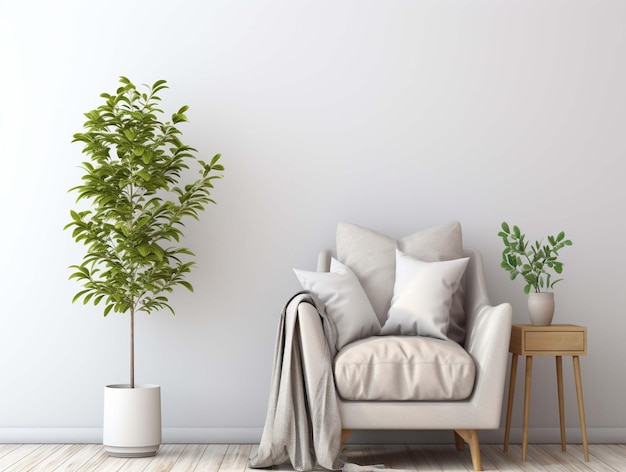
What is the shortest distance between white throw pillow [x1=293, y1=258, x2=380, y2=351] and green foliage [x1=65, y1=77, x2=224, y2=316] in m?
0.69

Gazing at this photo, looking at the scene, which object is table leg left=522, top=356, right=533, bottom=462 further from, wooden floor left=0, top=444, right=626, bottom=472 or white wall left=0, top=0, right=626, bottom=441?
white wall left=0, top=0, right=626, bottom=441

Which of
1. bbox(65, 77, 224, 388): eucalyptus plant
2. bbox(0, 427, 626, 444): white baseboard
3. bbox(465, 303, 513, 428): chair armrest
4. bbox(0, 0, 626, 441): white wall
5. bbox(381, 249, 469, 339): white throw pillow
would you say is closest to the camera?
bbox(465, 303, 513, 428): chair armrest

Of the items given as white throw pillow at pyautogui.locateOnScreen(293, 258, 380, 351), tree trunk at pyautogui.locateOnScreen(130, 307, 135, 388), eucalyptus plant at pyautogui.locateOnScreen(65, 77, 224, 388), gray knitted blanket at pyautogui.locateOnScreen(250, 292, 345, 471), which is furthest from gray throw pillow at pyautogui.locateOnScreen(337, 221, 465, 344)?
tree trunk at pyautogui.locateOnScreen(130, 307, 135, 388)

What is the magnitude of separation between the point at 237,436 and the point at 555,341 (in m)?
1.66

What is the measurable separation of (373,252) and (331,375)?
32.2 inches

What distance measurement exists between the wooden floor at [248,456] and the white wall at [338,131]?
426 mm

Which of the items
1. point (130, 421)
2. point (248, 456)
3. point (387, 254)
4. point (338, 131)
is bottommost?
point (248, 456)

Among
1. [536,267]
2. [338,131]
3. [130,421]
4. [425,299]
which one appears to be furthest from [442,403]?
[338,131]

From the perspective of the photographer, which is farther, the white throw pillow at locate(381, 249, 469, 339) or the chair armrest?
the white throw pillow at locate(381, 249, 469, 339)

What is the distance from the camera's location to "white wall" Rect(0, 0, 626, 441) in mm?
4301

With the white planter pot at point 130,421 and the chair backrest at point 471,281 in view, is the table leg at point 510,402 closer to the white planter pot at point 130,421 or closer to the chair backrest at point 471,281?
the chair backrest at point 471,281

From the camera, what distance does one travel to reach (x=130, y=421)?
3793mm

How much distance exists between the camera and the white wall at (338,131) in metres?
4.30

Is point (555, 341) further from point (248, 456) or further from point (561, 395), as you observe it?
point (248, 456)
